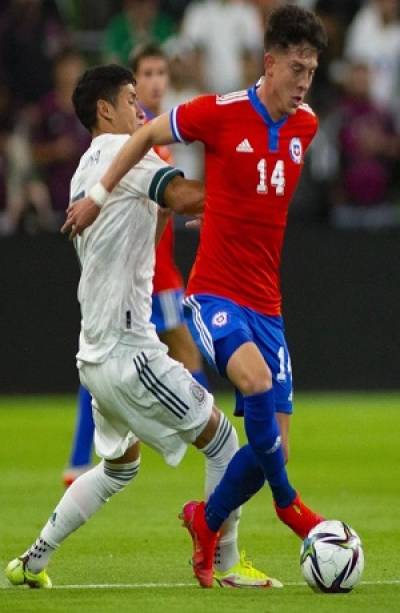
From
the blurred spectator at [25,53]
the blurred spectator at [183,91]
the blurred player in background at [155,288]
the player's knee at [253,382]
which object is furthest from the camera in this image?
the blurred spectator at [25,53]

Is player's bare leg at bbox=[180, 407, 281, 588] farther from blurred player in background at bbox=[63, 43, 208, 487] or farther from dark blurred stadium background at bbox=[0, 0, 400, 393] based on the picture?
dark blurred stadium background at bbox=[0, 0, 400, 393]

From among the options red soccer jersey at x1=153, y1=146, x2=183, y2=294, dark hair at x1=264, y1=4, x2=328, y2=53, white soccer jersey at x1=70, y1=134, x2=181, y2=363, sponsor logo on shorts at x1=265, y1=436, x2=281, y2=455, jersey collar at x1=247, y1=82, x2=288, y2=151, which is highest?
dark hair at x1=264, y1=4, x2=328, y2=53

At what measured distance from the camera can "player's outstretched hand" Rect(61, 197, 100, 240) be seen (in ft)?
23.3

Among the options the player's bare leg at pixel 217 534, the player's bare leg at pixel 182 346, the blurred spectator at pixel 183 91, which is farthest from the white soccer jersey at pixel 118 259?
the blurred spectator at pixel 183 91

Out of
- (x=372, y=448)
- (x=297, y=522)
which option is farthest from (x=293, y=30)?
(x=372, y=448)

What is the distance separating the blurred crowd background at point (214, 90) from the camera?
1631 centimetres

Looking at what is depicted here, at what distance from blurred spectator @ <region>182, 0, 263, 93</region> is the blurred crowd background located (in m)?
0.01

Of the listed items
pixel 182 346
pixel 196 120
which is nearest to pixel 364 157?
pixel 182 346

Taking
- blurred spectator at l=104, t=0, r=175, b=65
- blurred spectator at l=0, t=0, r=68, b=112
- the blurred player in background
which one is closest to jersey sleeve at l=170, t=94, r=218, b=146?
the blurred player in background

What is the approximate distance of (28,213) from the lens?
16391 mm

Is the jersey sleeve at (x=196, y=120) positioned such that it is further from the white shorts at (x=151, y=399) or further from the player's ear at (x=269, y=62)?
the white shorts at (x=151, y=399)

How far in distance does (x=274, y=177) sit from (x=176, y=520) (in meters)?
2.96

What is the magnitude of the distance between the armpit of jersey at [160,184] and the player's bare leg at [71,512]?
43.8 inches

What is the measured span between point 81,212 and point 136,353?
2.21 feet
